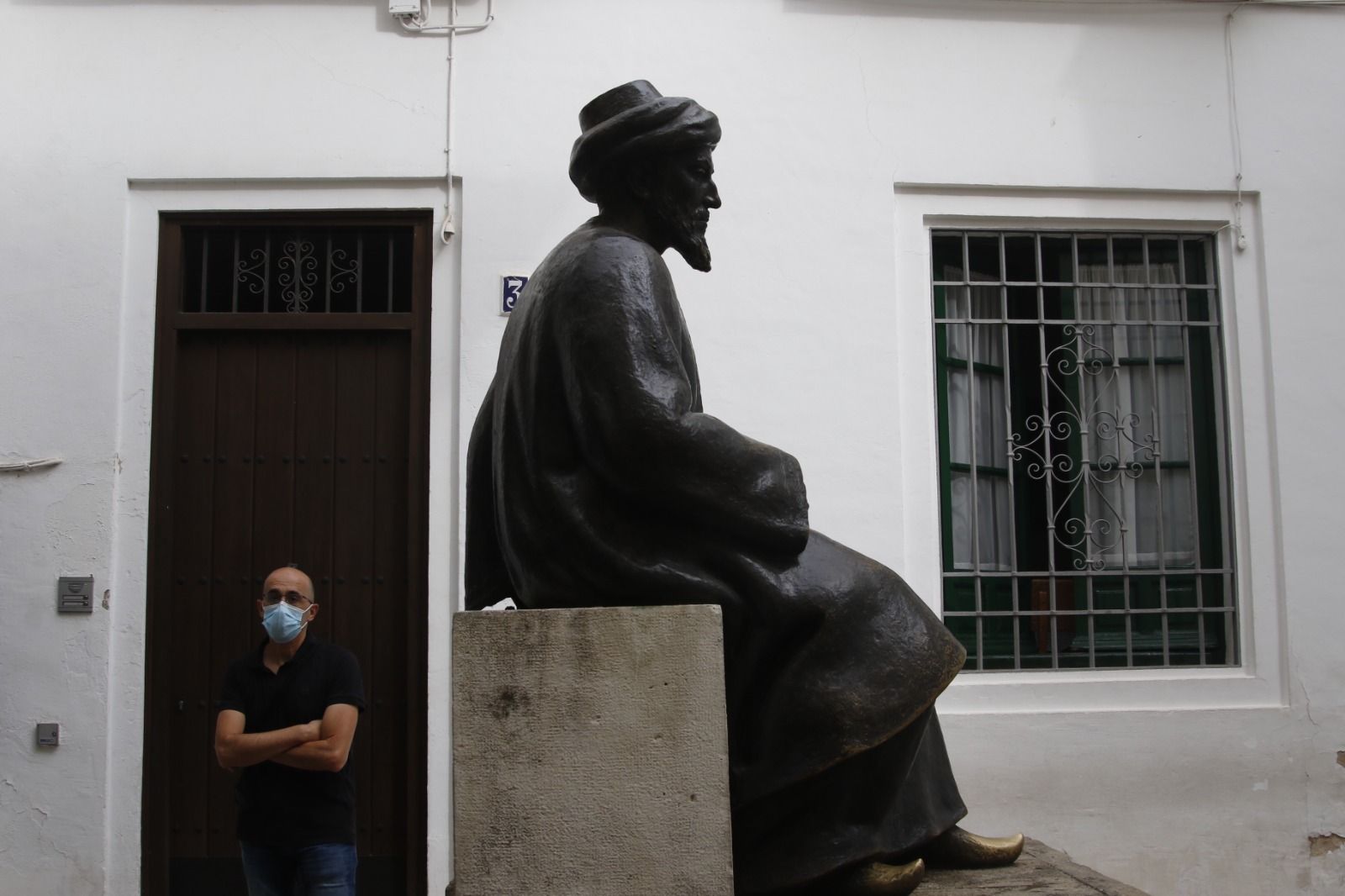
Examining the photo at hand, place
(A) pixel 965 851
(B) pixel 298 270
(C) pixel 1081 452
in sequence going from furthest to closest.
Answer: (C) pixel 1081 452
(B) pixel 298 270
(A) pixel 965 851

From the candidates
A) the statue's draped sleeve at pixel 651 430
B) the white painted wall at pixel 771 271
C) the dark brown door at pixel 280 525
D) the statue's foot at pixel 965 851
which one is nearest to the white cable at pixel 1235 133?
the white painted wall at pixel 771 271

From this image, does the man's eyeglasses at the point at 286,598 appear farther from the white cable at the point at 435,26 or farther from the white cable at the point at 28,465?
the white cable at the point at 435,26

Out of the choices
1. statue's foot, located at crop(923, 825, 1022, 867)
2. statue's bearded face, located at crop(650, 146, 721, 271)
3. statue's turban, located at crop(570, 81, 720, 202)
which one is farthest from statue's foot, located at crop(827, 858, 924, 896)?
statue's turban, located at crop(570, 81, 720, 202)

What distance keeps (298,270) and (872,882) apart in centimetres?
460

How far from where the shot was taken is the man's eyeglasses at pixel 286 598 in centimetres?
449

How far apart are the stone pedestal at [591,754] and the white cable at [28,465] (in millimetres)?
4246

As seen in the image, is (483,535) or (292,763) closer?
(483,535)

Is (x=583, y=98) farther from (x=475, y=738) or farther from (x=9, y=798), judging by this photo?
(x=475, y=738)

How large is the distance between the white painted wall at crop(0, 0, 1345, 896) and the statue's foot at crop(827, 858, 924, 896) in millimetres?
3568

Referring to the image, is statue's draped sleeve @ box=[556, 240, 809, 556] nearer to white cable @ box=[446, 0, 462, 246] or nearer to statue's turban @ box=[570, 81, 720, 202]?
statue's turban @ box=[570, 81, 720, 202]

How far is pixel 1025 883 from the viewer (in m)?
2.92

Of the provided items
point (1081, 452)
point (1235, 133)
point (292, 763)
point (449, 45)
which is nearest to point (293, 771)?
point (292, 763)

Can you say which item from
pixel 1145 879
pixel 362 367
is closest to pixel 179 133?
pixel 362 367

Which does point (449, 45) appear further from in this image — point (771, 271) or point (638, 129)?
point (638, 129)
